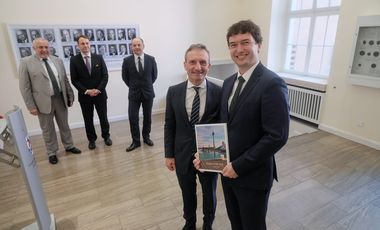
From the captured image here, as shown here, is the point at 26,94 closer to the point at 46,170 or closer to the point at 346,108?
the point at 46,170

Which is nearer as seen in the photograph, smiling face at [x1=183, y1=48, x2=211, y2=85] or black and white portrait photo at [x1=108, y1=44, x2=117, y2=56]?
smiling face at [x1=183, y1=48, x2=211, y2=85]

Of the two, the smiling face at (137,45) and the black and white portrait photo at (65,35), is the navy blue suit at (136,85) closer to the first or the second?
the smiling face at (137,45)

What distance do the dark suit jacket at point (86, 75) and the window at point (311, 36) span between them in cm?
384

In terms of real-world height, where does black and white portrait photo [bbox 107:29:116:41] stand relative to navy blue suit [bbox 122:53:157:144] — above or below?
above

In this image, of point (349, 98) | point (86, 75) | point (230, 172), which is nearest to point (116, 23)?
point (86, 75)

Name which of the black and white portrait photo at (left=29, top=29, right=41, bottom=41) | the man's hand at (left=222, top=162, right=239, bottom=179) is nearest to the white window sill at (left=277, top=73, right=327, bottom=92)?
the man's hand at (left=222, top=162, right=239, bottom=179)

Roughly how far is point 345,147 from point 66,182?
151 inches

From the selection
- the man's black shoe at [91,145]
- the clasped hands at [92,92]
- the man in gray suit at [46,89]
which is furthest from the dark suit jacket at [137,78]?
the man's black shoe at [91,145]

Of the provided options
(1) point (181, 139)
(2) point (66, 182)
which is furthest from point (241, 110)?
(2) point (66, 182)

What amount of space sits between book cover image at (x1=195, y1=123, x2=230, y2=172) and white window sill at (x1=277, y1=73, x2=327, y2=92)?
3528 mm

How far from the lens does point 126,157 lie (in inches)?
134

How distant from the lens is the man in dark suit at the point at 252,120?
1.13m

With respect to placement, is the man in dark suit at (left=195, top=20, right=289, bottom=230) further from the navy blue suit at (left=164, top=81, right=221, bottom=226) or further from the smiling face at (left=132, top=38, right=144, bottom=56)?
the smiling face at (left=132, top=38, right=144, bottom=56)

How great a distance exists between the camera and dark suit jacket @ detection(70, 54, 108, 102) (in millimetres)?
3332
